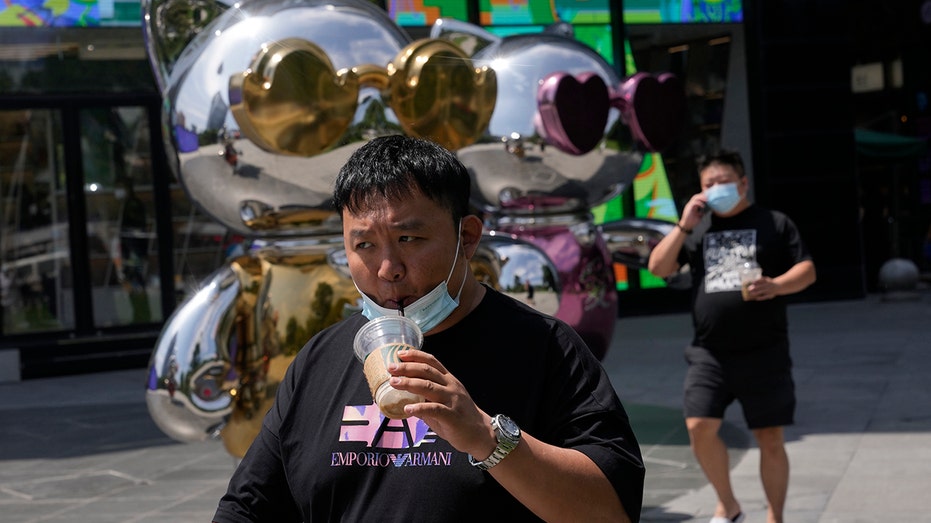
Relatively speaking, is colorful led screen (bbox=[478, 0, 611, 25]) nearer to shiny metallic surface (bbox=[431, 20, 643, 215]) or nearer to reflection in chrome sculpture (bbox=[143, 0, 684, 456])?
shiny metallic surface (bbox=[431, 20, 643, 215])

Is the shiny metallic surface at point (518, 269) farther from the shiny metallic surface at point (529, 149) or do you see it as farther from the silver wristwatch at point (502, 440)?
the silver wristwatch at point (502, 440)

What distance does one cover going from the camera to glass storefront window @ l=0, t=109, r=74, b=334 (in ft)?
40.6

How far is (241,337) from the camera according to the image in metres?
5.15

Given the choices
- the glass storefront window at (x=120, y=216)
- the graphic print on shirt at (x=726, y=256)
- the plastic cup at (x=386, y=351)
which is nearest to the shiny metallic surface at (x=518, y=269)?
the graphic print on shirt at (x=726, y=256)

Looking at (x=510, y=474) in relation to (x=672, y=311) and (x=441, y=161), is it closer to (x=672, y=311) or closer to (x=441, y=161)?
(x=441, y=161)

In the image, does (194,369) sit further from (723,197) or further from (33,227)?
(33,227)

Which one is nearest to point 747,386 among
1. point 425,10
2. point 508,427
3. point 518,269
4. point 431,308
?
point 518,269

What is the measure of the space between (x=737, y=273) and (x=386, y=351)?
149 inches

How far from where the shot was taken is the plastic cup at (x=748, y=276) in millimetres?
5324

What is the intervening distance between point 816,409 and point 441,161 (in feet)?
22.3

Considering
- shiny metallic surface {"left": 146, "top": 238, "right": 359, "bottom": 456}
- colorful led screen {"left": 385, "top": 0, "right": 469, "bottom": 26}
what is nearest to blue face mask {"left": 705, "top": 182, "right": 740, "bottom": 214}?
shiny metallic surface {"left": 146, "top": 238, "right": 359, "bottom": 456}

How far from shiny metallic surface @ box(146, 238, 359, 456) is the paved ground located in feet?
4.46

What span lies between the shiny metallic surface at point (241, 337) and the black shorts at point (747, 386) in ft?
5.02

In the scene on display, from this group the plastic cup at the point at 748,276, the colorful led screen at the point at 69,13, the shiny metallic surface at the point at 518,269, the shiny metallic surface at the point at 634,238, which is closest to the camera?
the plastic cup at the point at 748,276
